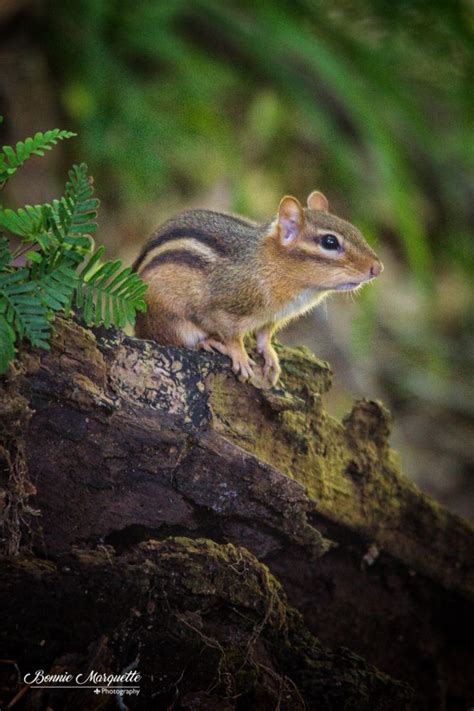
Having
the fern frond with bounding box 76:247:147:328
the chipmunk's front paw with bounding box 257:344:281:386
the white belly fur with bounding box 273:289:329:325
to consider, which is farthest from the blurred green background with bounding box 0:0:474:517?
the fern frond with bounding box 76:247:147:328

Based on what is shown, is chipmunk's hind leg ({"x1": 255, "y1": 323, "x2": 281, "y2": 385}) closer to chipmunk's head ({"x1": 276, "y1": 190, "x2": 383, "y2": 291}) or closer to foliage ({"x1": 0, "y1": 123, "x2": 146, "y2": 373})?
chipmunk's head ({"x1": 276, "y1": 190, "x2": 383, "y2": 291})

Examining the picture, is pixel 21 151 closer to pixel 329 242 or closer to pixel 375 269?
pixel 329 242

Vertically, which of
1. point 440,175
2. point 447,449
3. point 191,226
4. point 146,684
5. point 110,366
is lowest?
point 146,684

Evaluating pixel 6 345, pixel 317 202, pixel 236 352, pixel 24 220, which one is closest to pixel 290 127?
pixel 317 202

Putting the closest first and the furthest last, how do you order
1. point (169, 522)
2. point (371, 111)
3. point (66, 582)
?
point (66, 582)
point (169, 522)
point (371, 111)

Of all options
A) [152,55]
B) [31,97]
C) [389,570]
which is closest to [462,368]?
[152,55]

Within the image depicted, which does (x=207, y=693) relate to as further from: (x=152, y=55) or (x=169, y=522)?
(x=152, y=55)

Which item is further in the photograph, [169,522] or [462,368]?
[462,368]
